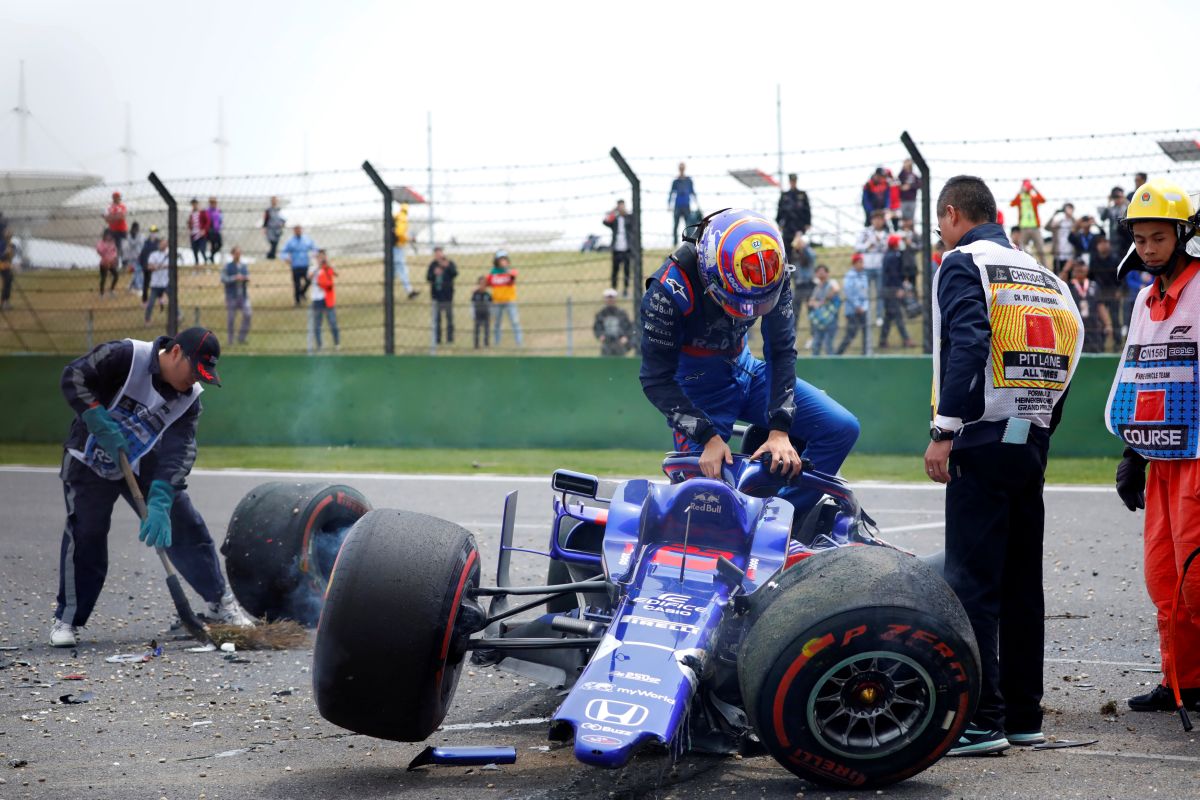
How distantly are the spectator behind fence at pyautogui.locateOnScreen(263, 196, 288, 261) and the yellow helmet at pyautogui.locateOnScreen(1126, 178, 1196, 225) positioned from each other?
44.0ft

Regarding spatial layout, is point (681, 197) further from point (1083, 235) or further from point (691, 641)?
point (691, 641)

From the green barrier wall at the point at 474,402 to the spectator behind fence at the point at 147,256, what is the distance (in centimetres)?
141

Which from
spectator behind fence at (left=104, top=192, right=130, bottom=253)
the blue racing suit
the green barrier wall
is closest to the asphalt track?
the blue racing suit

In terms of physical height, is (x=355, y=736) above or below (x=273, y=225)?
below

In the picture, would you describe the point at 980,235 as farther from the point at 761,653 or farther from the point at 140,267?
the point at 140,267

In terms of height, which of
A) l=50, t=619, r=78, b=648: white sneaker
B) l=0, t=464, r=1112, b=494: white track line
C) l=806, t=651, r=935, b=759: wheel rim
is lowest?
l=50, t=619, r=78, b=648: white sneaker

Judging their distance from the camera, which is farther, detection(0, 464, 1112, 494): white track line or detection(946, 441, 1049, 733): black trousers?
detection(0, 464, 1112, 494): white track line

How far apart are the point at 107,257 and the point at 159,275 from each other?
1.61 metres

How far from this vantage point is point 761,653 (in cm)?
398

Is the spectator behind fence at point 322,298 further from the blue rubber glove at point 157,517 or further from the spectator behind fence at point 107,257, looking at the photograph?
the blue rubber glove at point 157,517

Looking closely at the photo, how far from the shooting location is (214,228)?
1753 centimetres

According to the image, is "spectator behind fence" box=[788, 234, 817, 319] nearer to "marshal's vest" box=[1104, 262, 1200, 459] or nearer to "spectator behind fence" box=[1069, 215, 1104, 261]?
"spectator behind fence" box=[1069, 215, 1104, 261]

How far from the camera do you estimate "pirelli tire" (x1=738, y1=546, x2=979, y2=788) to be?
392cm

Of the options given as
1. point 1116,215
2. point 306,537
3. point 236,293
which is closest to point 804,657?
point 306,537
